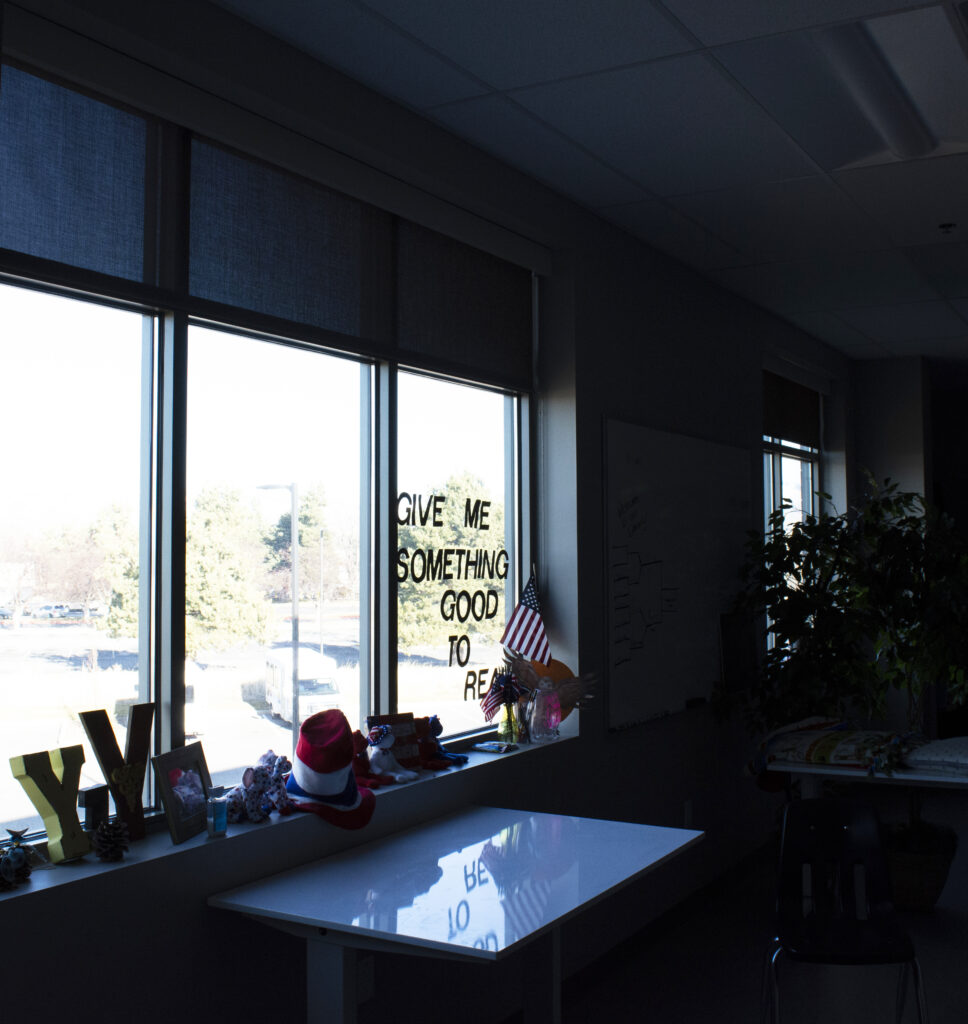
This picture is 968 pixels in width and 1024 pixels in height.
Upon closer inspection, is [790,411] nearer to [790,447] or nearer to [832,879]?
[790,447]

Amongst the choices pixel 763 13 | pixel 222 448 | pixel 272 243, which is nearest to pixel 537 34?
pixel 763 13

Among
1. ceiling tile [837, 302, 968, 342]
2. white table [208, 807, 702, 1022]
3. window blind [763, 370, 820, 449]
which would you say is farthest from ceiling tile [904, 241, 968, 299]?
white table [208, 807, 702, 1022]

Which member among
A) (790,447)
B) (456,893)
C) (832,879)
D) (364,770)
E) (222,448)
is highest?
(790,447)

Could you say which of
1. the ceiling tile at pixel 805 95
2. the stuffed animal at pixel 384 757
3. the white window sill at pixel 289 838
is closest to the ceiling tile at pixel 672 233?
the ceiling tile at pixel 805 95

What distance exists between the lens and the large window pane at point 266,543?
2.63 m

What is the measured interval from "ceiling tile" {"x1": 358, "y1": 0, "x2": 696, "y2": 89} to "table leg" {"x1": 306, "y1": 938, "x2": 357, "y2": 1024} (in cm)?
216

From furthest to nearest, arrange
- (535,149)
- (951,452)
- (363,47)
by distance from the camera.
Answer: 1. (951,452)
2. (535,149)
3. (363,47)

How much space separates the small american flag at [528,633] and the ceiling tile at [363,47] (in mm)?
1669

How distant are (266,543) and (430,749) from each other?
0.84 metres

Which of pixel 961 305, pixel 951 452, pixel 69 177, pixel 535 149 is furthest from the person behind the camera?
pixel 951 452

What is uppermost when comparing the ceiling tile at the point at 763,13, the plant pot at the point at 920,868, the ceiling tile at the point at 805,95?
the ceiling tile at the point at 805,95

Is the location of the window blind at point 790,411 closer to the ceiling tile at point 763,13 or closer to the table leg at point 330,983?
the ceiling tile at point 763,13

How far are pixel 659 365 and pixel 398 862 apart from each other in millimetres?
2629

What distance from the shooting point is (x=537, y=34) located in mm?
2705
